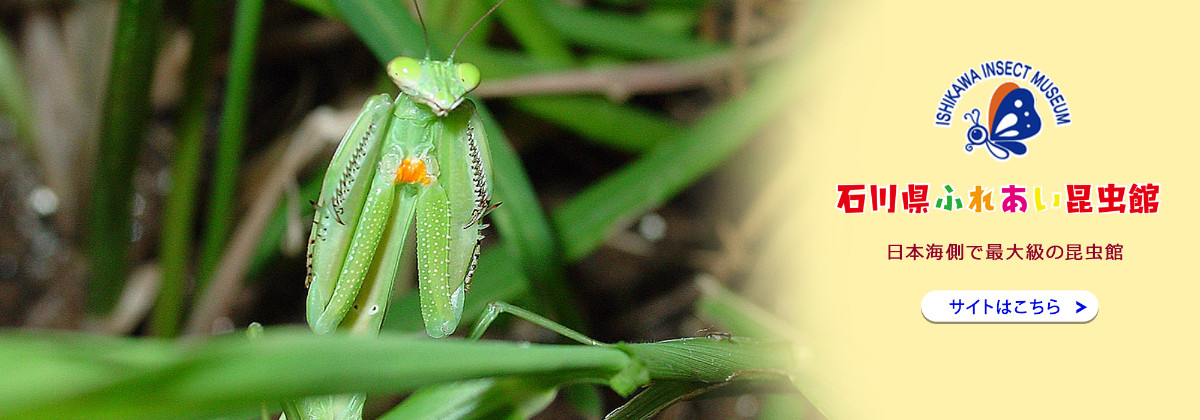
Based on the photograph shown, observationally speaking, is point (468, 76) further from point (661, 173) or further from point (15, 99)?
Answer: point (15, 99)

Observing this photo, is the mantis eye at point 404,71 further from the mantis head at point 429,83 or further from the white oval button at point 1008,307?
the white oval button at point 1008,307

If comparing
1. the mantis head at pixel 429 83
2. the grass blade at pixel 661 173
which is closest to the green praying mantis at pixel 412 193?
the mantis head at pixel 429 83

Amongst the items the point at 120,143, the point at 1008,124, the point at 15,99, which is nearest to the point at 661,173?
the point at 1008,124

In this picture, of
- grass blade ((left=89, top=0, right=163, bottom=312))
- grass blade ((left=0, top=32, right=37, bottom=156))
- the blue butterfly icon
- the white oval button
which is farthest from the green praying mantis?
grass blade ((left=0, top=32, right=37, bottom=156))

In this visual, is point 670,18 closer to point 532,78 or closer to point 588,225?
point 532,78

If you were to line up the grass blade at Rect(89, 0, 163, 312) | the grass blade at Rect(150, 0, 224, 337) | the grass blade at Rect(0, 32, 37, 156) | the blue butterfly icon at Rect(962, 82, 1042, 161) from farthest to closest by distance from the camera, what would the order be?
the grass blade at Rect(0, 32, 37, 156) → the grass blade at Rect(150, 0, 224, 337) → the blue butterfly icon at Rect(962, 82, 1042, 161) → the grass blade at Rect(89, 0, 163, 312)

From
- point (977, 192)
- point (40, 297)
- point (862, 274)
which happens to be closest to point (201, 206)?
point (40, 297)

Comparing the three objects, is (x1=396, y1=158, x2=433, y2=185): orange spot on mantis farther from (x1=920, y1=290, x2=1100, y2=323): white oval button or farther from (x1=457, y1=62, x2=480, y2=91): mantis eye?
(x1=920, y1=290, x2=1100, y2=323): white oval button
